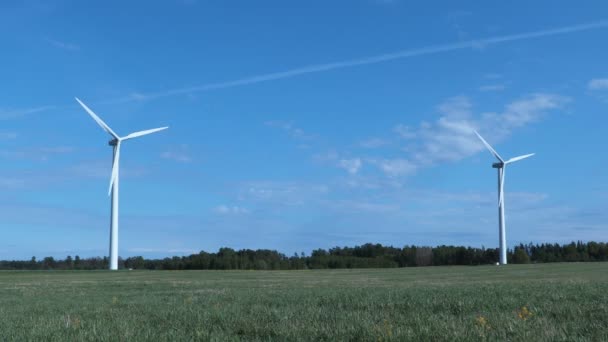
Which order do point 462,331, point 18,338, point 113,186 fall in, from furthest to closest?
point 113,186, point 18,338, point 462,331

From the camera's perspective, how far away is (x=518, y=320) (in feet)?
32.8

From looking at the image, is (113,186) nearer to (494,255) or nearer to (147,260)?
(147,260)

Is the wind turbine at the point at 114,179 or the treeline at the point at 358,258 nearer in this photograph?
the wind turbine at the point at 114,179

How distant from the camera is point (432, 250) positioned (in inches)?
6383

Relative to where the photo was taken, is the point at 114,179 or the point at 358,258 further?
the point at 358,258

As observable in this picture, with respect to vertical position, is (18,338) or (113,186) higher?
(113,186)

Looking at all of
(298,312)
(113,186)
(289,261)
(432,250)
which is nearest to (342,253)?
(432,250)

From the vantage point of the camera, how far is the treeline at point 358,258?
132 metres

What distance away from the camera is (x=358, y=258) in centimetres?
14788

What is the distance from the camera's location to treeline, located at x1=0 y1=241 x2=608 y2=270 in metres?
132

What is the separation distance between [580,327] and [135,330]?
6.54 metres

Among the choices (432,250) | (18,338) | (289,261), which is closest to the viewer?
(18,338)

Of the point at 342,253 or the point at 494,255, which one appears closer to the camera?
the point at 494,255

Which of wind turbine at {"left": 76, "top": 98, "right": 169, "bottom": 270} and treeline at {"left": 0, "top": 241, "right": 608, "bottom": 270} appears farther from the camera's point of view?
treeline at {"left": 0, "top": 241, "right": 608, "bottom": 270}
